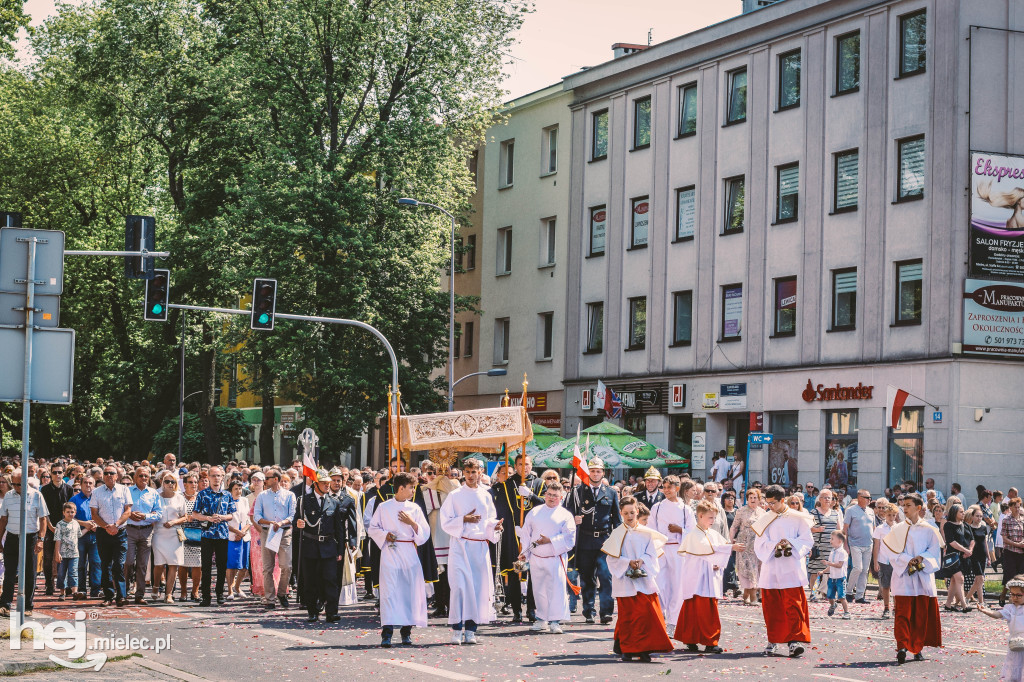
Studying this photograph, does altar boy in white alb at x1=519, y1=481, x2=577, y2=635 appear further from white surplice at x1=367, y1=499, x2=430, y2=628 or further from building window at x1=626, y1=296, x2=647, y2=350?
building window at x1=626, y1=296, x2=647, y2=350

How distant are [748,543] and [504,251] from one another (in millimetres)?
30176

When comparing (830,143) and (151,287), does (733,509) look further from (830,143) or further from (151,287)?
(830,143)

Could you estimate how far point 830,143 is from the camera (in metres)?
37.5

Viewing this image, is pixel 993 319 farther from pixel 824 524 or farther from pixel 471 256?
pixel 471 256

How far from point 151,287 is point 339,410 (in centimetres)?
1399

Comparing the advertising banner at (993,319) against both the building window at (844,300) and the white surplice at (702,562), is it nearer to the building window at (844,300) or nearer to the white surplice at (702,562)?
the building window at (844,300)

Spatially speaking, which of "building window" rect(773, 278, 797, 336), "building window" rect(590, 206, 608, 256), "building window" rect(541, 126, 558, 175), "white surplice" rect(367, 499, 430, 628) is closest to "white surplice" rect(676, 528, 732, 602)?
"white surplice" rect(367, 499, 430, 628)

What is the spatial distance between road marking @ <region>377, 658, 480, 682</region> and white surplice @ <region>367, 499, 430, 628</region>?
148cm

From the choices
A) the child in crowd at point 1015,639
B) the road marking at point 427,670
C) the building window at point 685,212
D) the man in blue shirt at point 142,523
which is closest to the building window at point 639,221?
the building window at point 685,212

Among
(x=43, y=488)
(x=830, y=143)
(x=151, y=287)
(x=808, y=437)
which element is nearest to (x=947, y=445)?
(x=808, y=437)

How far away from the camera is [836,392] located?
36531 millimetres

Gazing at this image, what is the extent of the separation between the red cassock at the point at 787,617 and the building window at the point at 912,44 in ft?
71.8

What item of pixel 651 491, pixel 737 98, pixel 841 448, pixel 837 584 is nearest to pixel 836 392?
pixel 841 448

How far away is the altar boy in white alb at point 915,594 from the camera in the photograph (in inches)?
618
